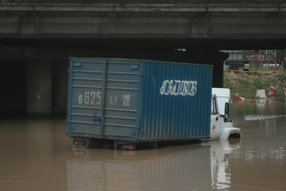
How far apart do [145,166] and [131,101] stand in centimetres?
303

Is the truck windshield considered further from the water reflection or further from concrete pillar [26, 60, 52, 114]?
concrete pillar [26, 60, 52, 114]

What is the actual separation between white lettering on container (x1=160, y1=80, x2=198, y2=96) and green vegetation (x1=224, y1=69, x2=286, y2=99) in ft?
149

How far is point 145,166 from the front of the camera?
14688 mm

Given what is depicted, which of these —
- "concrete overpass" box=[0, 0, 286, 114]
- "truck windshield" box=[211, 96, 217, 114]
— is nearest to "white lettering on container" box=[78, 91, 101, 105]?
"truck windshield" box=[211, 96, 217, 114]

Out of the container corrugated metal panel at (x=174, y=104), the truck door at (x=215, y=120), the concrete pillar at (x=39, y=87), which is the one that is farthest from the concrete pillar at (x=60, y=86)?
the container corrugated metal panel at (x=174, y=104)

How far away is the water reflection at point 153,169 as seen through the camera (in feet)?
38.8

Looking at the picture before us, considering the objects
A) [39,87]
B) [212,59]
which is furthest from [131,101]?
[212,59]

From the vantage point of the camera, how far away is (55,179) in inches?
491

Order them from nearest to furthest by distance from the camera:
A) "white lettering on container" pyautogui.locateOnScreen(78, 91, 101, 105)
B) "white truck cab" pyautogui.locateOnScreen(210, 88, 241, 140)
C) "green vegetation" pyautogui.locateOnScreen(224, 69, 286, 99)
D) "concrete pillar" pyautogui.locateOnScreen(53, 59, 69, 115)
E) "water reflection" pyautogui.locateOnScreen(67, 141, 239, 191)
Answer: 1. "water reflection" pyautogui.locateOnScreen(67, 141, 239, 191)
2. "white lettering on container" pyautogui.locateOnScreen(78, 91, 101, 105)
3. "white truck cab" pyautogui.locateOnScreen(210, 88, 241, 140)
4. "concrete pillar" pyautogui.locateOnScreen(53, 59, 69, 115)
5. "green vegetation" pyautogui.locateOnScreen(224, 69, 286, 99)

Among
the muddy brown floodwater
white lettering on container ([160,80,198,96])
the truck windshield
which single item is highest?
white lettering on container ([160,80,198,96])

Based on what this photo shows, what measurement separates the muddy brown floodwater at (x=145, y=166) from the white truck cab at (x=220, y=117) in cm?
35

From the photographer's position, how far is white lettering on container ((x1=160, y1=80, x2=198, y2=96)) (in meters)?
18.0

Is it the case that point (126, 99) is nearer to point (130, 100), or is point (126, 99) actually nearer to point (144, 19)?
point (130, 100)

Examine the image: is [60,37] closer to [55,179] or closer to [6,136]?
[6,136]
